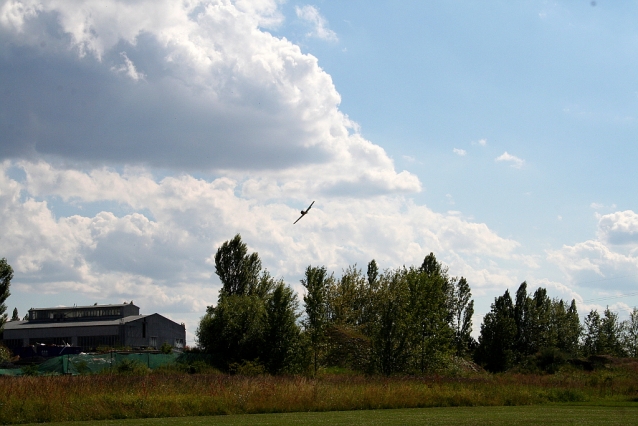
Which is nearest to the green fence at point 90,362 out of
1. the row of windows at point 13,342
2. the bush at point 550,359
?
the bush at point 550,359

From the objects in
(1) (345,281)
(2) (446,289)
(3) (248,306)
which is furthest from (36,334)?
(2) (446,289)

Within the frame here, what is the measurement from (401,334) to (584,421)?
95.7ft

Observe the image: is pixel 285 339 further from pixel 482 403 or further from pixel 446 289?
pixel 446 289

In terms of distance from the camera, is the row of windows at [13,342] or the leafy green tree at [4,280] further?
the row of windows at [13,342]

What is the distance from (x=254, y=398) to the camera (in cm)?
2692

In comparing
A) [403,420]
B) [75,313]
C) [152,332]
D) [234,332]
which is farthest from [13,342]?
[403,420]

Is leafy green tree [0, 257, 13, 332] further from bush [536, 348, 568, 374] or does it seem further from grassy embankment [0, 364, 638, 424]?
bush [536, 348, 568, 374]

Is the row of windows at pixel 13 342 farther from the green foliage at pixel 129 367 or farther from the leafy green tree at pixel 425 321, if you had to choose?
the leafy green tree at pixel 425 321

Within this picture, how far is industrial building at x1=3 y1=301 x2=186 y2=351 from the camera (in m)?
89.5

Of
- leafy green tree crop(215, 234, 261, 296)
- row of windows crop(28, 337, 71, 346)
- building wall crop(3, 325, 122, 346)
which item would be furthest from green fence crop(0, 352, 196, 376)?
row of windows crop(28, 337, 71, 346)

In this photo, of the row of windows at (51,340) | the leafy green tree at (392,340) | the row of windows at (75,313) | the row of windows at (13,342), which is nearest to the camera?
the leafy green tree at (392,340)

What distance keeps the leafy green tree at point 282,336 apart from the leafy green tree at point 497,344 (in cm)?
3894

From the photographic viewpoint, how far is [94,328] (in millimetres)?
89750

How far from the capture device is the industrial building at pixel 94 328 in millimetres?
89500
